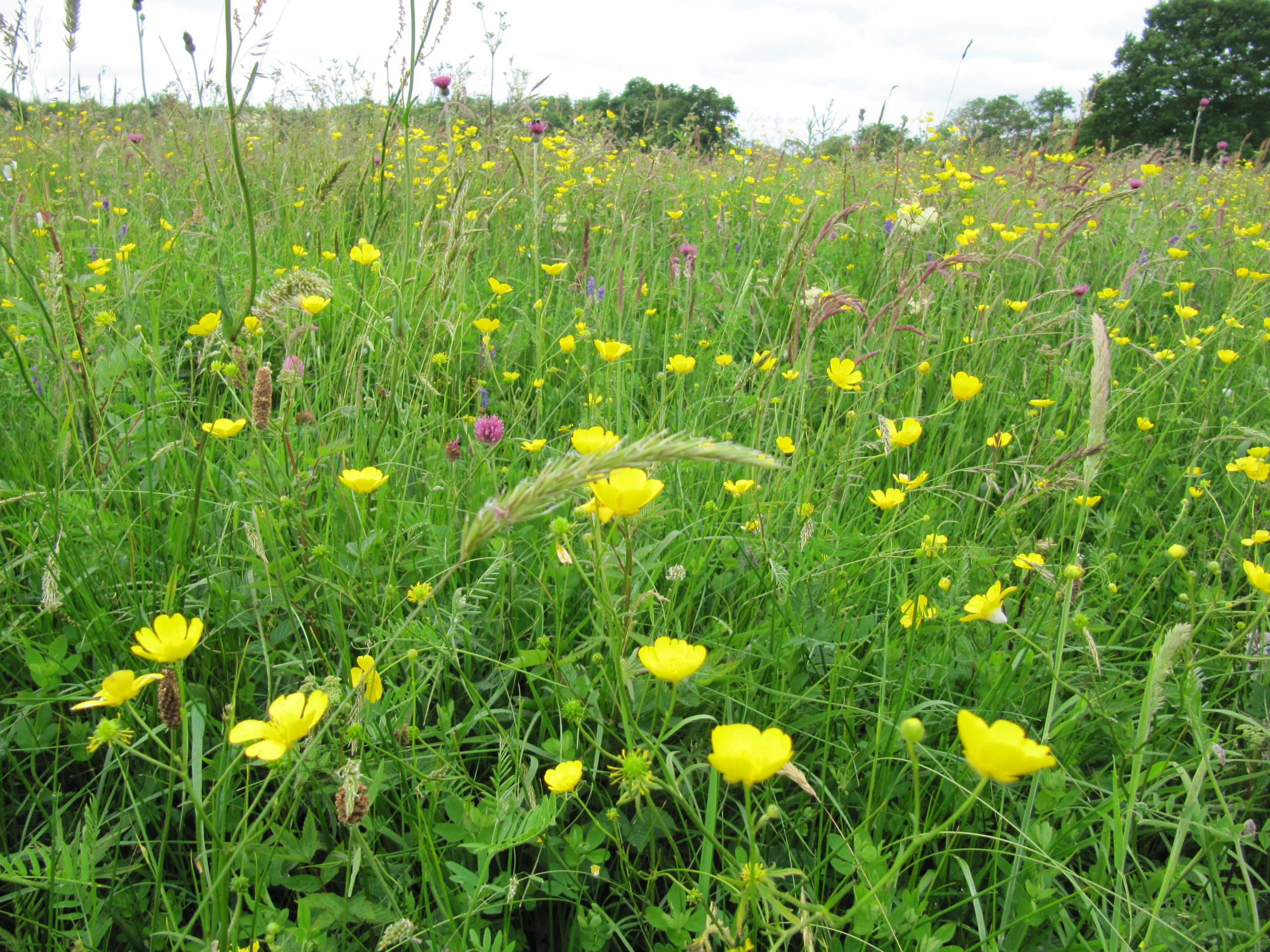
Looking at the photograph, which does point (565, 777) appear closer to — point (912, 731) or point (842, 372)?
point (912, 731)

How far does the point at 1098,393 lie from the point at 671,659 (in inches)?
36.3

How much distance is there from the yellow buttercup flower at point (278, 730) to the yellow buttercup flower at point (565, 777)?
1.02ft

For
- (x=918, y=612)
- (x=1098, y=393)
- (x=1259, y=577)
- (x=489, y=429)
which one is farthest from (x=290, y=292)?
(x=1259, y=577)

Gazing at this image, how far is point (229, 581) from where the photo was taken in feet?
4.66

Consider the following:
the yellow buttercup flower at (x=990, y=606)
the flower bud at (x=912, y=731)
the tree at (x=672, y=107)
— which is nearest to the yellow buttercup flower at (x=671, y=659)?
the flower bud at (x=912, y=731)

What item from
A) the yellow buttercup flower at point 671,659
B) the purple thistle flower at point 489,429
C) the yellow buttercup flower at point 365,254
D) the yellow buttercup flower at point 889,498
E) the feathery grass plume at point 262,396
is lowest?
the yellow buttercup flower at point 671,659

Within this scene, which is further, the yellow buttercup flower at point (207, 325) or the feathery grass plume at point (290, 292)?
the yellow buttercup flower at point (207, 325)

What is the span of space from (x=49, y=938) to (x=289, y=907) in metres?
0.29

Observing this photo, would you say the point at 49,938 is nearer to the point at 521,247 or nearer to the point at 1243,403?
the point at 521,247

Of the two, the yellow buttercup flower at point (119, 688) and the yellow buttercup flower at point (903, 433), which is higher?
the yellow buttercup flower at point (903, 433)

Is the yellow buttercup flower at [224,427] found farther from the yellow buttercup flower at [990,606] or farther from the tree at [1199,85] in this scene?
the tree at [1199,85]

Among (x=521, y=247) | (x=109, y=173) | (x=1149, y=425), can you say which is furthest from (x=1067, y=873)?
(x=109, y=173)

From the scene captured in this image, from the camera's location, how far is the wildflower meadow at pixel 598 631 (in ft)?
3.14

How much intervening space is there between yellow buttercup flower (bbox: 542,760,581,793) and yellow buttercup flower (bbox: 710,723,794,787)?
0.97 feet
